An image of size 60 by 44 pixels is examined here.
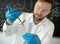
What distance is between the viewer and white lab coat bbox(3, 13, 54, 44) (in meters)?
1.39

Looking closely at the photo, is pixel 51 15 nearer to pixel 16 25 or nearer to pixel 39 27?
pixel 39 27

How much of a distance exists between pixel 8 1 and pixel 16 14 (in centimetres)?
54

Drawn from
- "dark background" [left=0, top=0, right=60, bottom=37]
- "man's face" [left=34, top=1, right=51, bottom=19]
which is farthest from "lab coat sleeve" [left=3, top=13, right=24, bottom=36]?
"dark background" [left=0, top=0, right=60, bottom=37]

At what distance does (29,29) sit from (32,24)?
0.19 ft

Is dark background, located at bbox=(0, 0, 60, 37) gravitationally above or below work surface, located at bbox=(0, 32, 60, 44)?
above

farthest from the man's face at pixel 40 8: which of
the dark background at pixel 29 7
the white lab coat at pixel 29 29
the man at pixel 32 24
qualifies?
the dark background at pixel 29 7

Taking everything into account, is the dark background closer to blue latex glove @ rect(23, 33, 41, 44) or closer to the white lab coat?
the white lab coat

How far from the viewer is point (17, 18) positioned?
1418 mm

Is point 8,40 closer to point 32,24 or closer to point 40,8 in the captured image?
point 32,24

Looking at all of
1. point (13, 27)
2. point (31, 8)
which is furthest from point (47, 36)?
point (31, 8)

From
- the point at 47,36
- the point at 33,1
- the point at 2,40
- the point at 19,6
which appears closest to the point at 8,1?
the point at 19,6

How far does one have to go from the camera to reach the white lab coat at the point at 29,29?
1387 millimetres

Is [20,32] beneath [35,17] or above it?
beneath

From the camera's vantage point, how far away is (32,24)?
1465 millimetres
